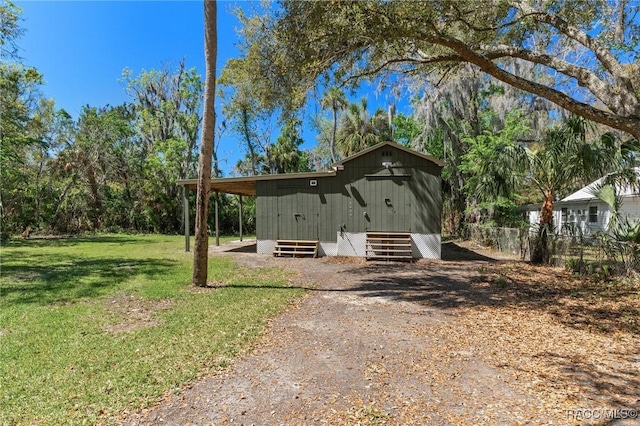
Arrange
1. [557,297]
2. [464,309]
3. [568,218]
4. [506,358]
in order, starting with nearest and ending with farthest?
[506,358]
[464,309]
[557,297]
[568,218]

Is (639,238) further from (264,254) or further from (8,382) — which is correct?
(8,382)

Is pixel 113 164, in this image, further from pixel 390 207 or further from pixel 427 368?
pixel 427 368

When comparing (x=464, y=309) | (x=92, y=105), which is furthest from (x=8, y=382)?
(x=92, y=105)

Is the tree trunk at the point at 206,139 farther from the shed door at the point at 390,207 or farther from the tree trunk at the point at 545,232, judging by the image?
the tree trunk at the point at 545,232

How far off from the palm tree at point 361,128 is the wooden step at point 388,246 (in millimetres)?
11096

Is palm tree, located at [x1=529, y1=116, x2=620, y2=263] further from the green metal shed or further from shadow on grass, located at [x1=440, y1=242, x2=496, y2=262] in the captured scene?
the green metal shed

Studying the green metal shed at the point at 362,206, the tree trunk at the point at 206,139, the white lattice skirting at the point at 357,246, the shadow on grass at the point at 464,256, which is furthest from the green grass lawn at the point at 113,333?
the shadow on grass at the point at 464,256

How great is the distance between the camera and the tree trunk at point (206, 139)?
6410 millimetres

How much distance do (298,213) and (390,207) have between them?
3188 millimetres

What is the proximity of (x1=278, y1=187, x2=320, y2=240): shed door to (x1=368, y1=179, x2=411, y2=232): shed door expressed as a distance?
6.37 feet

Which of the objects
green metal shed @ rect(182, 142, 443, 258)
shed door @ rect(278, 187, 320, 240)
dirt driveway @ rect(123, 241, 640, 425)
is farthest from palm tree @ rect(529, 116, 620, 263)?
shed door @ rect(278, 187, 320, 240)

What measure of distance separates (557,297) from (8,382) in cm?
791

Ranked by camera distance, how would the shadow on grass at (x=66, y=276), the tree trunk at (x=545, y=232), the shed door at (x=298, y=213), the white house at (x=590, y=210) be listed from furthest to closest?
the white house at (x=590, y=210) < the shed door at (x=298, y=213) < the tree trunk at (x=545, y=232) < the shadow on grass at (x=66, y=276)

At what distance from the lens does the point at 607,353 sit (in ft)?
12.5
